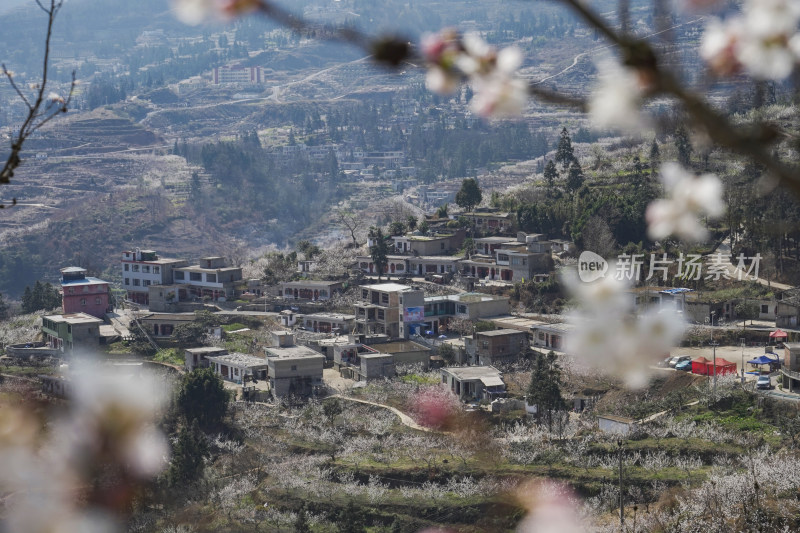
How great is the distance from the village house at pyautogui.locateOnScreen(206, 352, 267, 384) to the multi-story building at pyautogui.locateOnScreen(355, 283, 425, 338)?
283cm

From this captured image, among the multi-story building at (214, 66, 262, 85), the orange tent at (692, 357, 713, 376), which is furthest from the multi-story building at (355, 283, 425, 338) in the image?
the multi-story building at (214, 66, 262, 85)

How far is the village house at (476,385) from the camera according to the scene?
17.1 metres

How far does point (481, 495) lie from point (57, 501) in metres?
7.14

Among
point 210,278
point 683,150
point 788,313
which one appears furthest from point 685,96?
point 683,150

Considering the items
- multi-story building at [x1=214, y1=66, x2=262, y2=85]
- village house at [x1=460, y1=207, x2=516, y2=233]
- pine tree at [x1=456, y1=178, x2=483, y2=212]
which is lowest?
village house at [x1=460, y1=207, x2=516, y2=233]

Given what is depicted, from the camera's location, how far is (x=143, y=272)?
2627cm

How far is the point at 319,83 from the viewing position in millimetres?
84062

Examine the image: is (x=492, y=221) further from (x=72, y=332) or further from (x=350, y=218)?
(x=350, y=218)

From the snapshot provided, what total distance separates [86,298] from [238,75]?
6402 centimetres

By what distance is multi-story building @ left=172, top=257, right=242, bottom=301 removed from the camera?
83.9 feet

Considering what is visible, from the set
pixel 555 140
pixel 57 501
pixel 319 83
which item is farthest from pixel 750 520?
pixel 319 83

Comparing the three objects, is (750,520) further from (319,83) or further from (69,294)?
(319,83)

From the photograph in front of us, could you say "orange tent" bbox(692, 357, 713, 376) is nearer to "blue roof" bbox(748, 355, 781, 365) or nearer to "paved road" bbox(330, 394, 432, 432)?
"blue roof" bbox(748, 355, 781, 365)

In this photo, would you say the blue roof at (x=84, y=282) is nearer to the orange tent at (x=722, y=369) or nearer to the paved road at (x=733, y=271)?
the paved road at (x=733, y=271)
